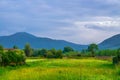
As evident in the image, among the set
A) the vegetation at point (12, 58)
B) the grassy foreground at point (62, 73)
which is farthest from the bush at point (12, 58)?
the grassy foreground at point (62, 73)

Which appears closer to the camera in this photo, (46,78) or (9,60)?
(46,78)

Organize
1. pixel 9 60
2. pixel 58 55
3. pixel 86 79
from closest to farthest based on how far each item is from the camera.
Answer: pixel 86 79 → pixel 9 60 → pixel 58 55

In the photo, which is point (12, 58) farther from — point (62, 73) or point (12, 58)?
point (62, 73)

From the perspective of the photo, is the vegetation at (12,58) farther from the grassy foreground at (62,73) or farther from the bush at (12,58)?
the grassy foreground at (62,73)

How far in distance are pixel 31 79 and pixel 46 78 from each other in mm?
1082

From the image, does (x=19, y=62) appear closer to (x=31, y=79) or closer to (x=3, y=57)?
(x=3, y=57)

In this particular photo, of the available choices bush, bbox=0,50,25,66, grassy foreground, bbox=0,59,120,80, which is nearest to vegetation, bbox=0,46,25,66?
bush, bbox=0,50,25,66

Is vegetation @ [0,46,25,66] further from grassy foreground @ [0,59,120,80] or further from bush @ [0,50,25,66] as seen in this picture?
grassy foreground @ [0,59,120,80]

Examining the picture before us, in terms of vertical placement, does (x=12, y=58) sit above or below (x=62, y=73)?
above

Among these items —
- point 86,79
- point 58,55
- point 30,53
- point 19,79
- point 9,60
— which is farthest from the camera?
point 30,53

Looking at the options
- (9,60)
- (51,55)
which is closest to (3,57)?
(9,60)

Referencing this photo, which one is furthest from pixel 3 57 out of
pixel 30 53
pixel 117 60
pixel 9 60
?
pixel 30 53

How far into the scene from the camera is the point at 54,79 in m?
23.9

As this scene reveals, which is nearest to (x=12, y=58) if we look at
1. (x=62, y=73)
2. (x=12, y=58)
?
(x=12, y=58)
